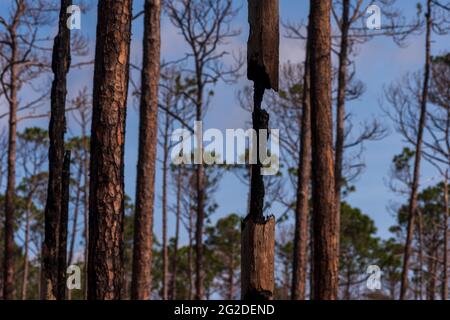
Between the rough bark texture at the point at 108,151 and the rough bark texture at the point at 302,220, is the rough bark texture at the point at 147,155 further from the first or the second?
the rough bark texture at the point at 302,220

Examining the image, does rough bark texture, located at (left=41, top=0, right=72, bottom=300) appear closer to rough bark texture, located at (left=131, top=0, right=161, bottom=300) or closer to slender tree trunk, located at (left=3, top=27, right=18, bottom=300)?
rough bark texture, located at (left=131, top=0, right=161, bottom=300)

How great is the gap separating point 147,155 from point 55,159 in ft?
6.32

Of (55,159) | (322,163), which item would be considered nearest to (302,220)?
(322,163)

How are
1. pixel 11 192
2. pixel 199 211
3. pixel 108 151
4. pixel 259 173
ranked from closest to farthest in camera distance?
pixel 259 173
pixel 108 151
pixel 11 192
pixel 199 211

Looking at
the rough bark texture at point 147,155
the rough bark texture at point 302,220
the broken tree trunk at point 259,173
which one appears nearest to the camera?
the broken tree trunk at point 259,173

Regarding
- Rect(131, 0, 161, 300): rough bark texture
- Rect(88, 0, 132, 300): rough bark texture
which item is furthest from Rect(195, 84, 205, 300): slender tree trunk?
Rect(88, 0, 132, 300): rough bark texture

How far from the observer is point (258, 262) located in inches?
162

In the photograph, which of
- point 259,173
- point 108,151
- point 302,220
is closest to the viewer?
point 259,173

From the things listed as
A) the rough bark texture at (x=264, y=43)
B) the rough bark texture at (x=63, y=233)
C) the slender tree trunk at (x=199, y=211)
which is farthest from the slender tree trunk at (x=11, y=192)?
the rough bark texture at (x=264, y=43)

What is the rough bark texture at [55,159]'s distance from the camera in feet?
26.5

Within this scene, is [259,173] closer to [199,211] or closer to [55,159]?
[55,159]

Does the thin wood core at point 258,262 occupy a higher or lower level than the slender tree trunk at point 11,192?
lower

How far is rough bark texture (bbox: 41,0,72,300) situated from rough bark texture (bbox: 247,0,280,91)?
15.0 feet
